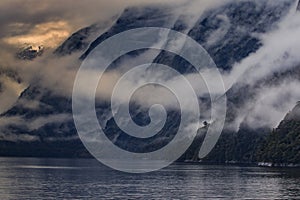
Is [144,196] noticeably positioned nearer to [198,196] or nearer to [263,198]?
[198,196]

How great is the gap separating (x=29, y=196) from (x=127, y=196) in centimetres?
2993

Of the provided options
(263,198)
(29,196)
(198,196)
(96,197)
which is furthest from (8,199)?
(263,198)

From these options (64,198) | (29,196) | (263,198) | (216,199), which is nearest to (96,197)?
(64,198)

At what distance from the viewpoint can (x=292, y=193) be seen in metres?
192

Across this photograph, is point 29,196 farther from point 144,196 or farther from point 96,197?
point 144,196

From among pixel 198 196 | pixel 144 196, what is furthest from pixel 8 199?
pixel 198 196

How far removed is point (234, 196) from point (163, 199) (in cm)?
2199

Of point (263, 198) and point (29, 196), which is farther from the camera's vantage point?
point (29, 196)

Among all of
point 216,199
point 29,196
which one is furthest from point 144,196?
point 29,196

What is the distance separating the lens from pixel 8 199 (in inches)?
7313

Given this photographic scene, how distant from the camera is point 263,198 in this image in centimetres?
18250

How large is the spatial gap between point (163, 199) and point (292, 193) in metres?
39.7

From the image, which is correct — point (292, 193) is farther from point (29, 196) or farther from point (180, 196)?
point (29, 196)

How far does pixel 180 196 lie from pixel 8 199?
50911 millimetres
